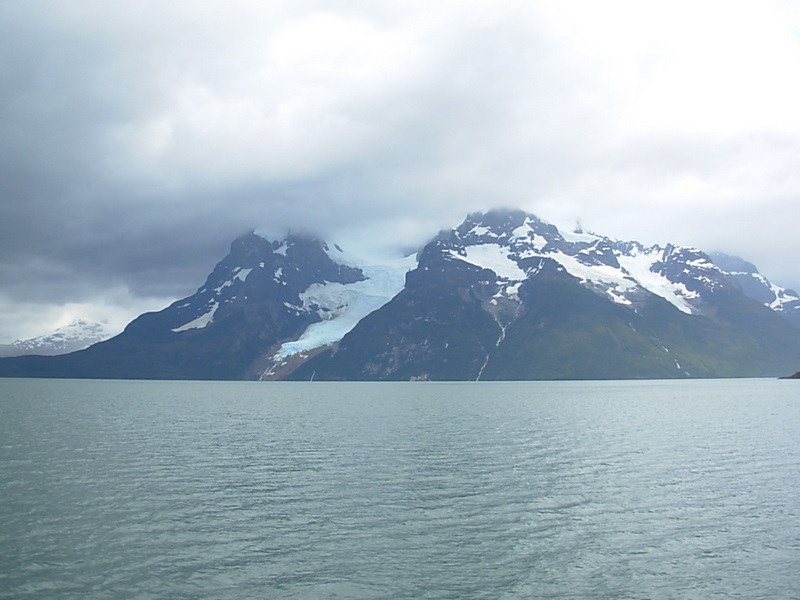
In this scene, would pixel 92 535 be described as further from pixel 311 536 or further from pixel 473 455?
pixel 473 455

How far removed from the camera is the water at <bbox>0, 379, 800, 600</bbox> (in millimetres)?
38531

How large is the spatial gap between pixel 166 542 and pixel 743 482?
170 ft

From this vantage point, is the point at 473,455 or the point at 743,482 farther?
the point at 473,455

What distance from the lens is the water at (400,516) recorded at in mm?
38531

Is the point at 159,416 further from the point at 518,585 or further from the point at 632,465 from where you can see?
the point at 518,585

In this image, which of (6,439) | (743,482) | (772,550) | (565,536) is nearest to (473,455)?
(743,482)

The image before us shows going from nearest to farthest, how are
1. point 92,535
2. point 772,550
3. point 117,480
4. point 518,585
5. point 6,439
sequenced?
1. point 518,585
2. point 772,550
3. point 92,535
4. point 117,480
5. point 6,439

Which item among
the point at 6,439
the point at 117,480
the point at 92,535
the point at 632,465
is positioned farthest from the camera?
the point at 6,439

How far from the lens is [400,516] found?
52.8 m

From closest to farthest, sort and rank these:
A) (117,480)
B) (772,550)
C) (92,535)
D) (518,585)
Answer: (518,585), (772,550), (92,535), (117,480)

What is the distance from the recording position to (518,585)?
125 ft

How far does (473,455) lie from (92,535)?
155 ft

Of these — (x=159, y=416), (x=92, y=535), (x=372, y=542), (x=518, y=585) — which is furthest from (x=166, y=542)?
(x=159, y=416)

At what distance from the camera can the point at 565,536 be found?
47500 millimetres
